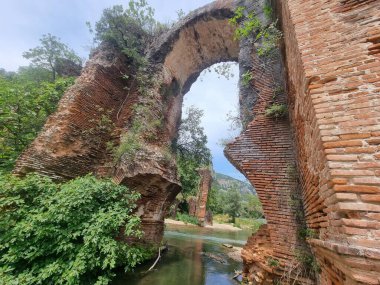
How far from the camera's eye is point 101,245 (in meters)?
4.46

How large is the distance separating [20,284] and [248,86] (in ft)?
22.6

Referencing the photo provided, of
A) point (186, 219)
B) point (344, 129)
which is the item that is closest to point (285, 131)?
point (344, 129)

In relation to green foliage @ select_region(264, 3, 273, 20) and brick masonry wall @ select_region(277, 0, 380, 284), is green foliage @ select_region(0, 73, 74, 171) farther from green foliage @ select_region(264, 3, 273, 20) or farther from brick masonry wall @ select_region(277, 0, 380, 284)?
brick masonry wall @ select_region(277, 0, 380, 284)

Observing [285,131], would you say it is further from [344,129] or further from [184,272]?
[184,272]

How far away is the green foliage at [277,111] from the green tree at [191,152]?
5.75m

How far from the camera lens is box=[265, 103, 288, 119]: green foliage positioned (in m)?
5.52

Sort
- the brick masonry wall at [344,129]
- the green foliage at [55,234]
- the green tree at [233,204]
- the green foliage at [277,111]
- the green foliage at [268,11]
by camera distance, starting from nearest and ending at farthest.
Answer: the brick masonry wall at [344,129]
the green foliage at [55,234]
the green foliage at [277,111]
the green foliage at [268,11]
the green tree at [233,204]

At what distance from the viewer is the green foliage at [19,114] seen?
7.06 metres

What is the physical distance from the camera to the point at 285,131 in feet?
17.8

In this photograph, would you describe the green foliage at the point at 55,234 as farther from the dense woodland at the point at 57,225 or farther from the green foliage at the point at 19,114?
the green foliage at the point at 19,114

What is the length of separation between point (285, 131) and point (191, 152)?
6.25m

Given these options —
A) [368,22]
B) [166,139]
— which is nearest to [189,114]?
[166,139]

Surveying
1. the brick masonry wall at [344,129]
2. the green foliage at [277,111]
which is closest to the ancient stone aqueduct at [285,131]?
the brick masonry wall at [344,129]

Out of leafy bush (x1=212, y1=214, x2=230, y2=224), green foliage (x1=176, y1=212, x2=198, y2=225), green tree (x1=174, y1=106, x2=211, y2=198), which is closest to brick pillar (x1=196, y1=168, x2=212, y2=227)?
green foliage (x1=176, y1=212, x2=198, y2=225)
